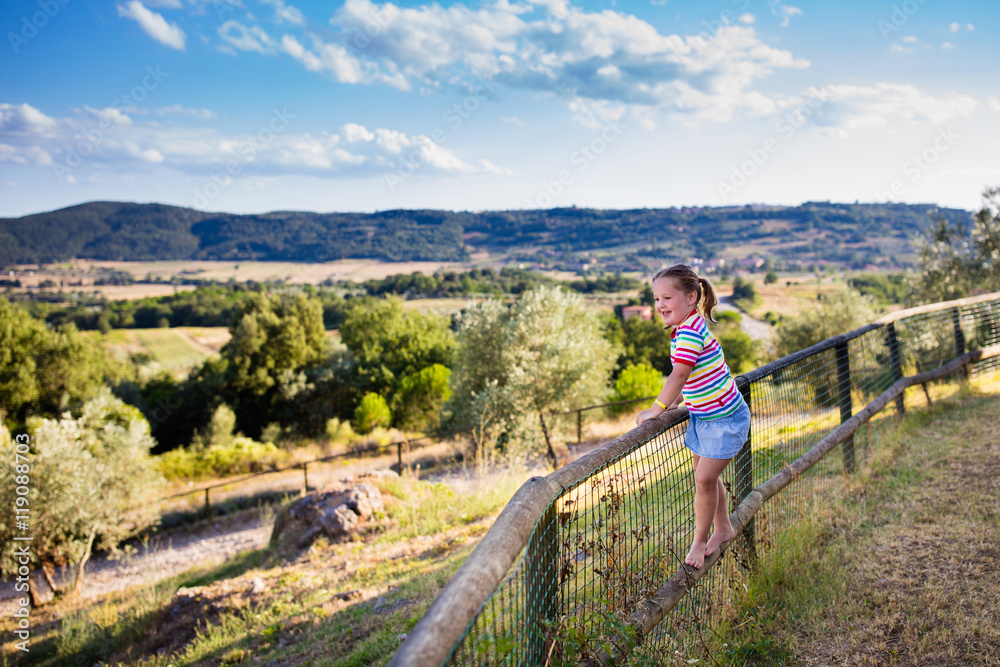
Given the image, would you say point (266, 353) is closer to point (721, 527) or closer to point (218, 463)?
point (218, 463)

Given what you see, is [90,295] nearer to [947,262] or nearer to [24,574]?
[24,574]

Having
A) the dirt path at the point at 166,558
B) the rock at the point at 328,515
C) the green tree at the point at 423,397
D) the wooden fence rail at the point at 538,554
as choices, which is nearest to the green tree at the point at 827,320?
the green tree at the point at 423,397

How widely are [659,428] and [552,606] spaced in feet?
3.05

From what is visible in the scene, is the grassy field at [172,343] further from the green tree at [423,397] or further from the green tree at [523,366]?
the green tree at [523,366]

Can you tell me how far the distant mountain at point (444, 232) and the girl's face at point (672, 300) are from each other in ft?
231

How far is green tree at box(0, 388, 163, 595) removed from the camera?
1016 centimetres

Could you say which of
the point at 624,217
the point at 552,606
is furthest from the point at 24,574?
the point at 624,217

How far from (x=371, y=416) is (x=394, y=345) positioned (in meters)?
8.63

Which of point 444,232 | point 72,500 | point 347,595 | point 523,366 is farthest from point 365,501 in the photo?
point 444,232

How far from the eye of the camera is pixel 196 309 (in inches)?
2980

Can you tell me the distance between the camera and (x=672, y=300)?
8.54 feet

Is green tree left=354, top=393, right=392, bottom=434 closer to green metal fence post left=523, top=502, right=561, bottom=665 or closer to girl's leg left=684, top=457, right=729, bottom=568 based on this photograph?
girl's leg left=684, top=457, right=729, bottom=568

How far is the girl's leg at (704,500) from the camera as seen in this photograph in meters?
→ 2.52

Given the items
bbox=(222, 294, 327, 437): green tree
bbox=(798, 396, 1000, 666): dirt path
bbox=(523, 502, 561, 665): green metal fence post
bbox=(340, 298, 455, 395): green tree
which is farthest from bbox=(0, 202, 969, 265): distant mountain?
bbox=(523, 502, 561, 665): green metal fence post
